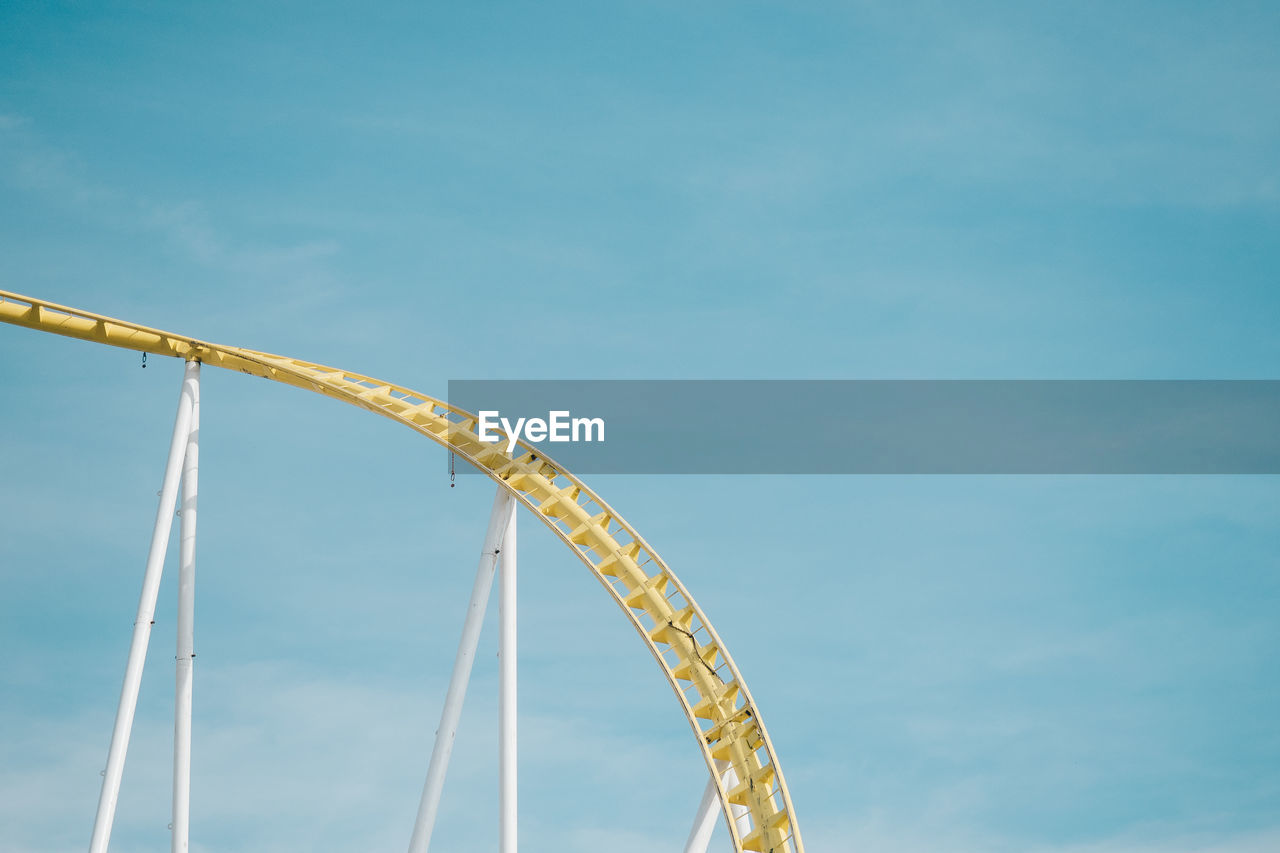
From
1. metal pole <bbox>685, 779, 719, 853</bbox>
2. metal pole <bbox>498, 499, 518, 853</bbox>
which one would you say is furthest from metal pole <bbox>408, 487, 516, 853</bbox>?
metal pole <bbox>685, 779, 719, 853</bbox>

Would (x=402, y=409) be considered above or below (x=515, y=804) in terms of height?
above

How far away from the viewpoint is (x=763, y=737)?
23.8 metres

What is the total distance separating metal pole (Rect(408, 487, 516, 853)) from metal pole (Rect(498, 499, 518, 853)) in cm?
27

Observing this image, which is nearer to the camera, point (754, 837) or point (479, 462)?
point (754, 837)

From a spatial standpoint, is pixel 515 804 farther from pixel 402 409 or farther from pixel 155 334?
pixel 155 334

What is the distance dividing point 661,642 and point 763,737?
2.36 metres

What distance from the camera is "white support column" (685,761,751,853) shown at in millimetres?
23719

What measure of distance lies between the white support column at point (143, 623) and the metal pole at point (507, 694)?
18.6 ft

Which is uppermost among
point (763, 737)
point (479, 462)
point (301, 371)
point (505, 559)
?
point (301, 371)

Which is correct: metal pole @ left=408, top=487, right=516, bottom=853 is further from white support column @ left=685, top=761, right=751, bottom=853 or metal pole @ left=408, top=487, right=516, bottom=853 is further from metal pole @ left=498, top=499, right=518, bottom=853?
white support column @ left=685, top=761, right=751, bottom=853

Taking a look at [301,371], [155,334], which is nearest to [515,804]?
[301,371]

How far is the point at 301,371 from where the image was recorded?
26.4 m

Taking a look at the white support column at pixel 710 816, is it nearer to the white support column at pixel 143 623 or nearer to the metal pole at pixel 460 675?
the metal pole at pixel 460 675

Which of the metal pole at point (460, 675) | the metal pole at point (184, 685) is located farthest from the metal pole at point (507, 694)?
the metal pole at point (184, 685)
